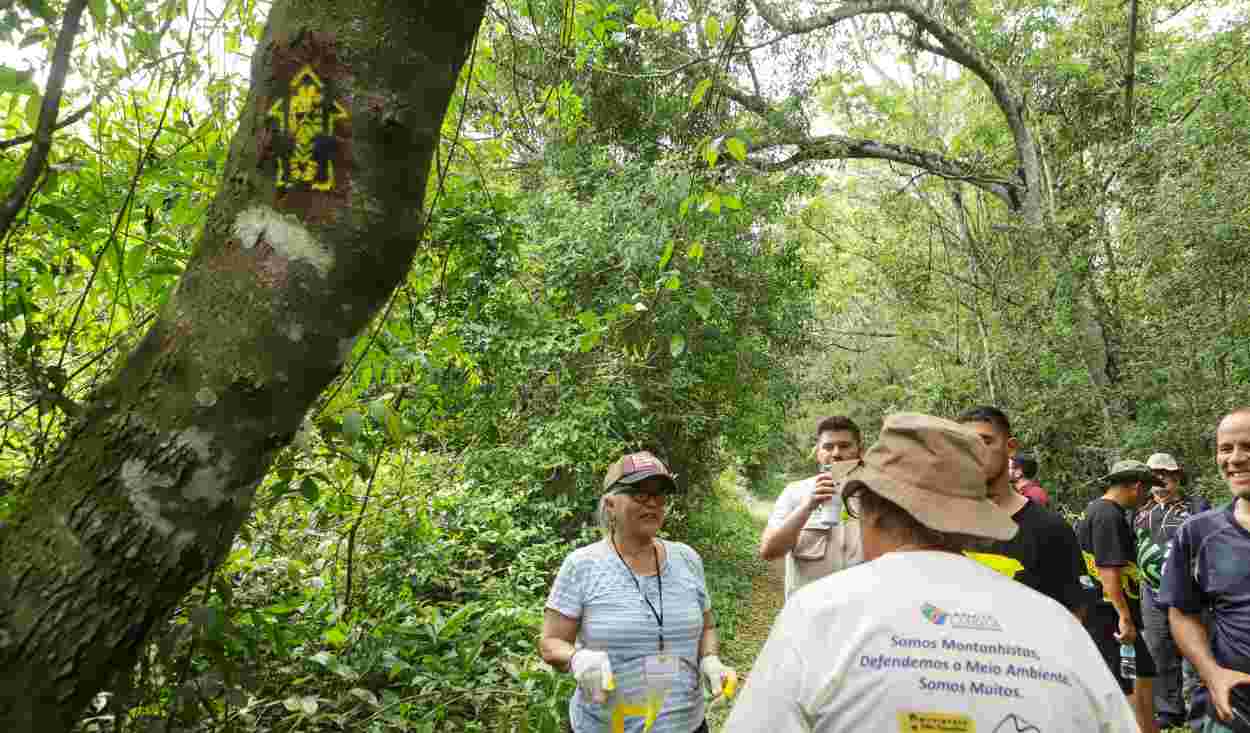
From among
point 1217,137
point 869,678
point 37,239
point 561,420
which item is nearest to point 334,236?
point 869,678

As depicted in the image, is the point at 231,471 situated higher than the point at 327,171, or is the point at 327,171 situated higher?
the point at 327,171

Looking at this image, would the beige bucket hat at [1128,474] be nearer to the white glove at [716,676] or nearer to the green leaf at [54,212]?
the white glove at [716,676]

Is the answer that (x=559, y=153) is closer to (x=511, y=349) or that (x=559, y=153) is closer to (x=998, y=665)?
(x=511, y=349)

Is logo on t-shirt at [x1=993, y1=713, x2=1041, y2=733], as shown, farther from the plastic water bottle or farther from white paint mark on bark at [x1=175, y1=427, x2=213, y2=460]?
the plastic water bottle

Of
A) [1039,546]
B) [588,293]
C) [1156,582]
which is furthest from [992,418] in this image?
[588,293]

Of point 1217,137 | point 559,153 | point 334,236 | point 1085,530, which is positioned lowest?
point 1085,530

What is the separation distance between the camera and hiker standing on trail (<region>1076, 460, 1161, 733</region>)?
17.4 ft

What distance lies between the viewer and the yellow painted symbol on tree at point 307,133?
1.26 metres

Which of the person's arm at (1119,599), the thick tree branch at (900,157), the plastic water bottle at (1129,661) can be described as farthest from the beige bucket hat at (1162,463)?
the thick tree branch at (900,157)

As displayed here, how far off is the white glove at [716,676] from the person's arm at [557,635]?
51cm

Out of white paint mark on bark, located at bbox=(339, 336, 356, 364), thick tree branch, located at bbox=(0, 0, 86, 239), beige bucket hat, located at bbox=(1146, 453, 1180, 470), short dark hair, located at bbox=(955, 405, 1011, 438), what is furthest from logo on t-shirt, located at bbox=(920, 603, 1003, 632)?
beige bucket hat, located at bbox=(1146, 453, 1180, 470)

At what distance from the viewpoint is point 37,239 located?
2873 mm

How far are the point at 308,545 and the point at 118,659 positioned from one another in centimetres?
313

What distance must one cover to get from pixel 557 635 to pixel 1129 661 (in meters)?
4.26
